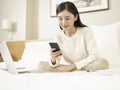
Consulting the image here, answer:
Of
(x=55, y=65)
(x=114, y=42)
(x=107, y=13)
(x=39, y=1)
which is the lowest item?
(x=55, y=65)

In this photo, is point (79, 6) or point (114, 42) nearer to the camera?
point (114, 42)

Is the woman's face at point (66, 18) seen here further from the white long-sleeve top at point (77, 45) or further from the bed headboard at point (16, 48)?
the bed headboard at point (16, 48)

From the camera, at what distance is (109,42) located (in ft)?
6.57

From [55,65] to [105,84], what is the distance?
0.91m

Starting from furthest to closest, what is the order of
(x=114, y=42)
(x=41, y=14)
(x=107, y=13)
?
(x=41, y=14), (x=107, y=13), (x=114, y=42)

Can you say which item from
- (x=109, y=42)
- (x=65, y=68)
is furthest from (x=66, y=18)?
(x=109, y=42)

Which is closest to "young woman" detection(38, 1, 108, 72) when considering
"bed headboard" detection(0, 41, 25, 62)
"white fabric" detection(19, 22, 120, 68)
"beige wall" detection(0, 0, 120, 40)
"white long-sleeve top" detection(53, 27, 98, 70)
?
"white long-sleeve top" detection(53, 27, 98, 70)

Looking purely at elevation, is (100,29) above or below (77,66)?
above

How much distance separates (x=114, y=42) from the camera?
199 cm

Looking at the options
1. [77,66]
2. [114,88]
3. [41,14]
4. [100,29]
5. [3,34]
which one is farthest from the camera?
[3,34]

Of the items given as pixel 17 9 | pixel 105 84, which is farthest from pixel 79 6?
pixel 105 84

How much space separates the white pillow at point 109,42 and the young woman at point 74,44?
37 cm

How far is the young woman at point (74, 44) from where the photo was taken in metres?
1.52

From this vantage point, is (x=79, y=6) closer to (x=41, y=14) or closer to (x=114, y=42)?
(x=41, y=14)
